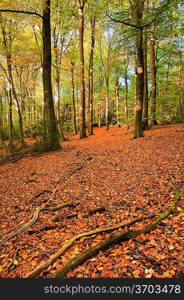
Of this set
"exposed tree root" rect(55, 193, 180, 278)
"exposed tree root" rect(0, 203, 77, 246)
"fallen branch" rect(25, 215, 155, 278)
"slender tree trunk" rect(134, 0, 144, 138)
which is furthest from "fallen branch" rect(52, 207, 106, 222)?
"slender tree trunk" rect(134, 0, 144, 138)

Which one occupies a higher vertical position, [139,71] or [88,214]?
[139,71]

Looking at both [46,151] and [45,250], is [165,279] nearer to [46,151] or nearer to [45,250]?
[45,250]

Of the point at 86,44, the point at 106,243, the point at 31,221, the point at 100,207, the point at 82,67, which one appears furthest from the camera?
the point at 86,44

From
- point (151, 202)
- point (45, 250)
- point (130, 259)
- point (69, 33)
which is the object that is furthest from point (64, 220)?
point (69, 33)

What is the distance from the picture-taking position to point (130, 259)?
1.99 meters

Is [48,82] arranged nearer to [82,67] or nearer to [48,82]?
[48,82]

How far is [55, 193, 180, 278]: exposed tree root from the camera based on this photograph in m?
1.94

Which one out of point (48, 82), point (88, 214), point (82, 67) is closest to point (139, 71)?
point (48, 82)

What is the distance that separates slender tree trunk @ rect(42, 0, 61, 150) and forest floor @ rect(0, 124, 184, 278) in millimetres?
2093

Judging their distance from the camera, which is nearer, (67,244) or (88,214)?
(67,244)

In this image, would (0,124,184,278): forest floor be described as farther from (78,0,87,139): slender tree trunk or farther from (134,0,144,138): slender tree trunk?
(78,0,87,139): slender tree trunk

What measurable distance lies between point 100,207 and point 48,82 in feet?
23.1

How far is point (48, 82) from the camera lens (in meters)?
8.07

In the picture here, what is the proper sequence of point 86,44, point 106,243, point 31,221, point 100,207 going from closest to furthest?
point 106,243, point 31,221, point 100,207, point 86,44
